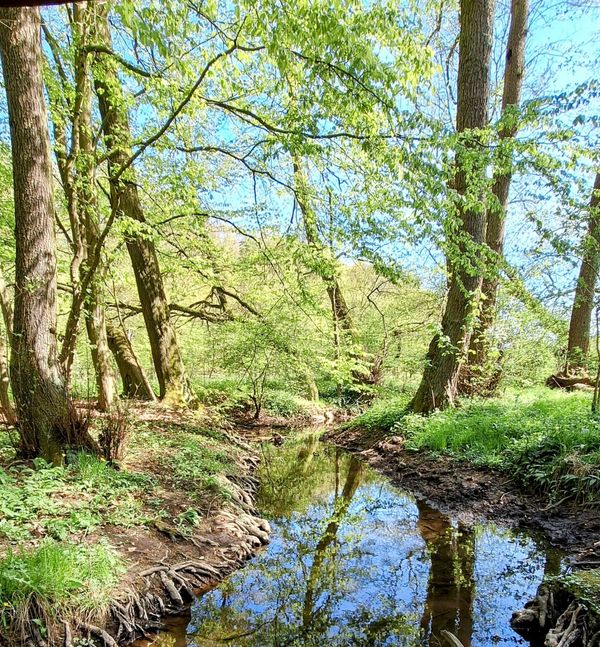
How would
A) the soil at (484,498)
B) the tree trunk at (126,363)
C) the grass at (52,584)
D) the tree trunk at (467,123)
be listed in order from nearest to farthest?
the grass at (52,584) → the soil at (484,498) → the tree trunk at (467,123) → the tree trunk at (126,363)

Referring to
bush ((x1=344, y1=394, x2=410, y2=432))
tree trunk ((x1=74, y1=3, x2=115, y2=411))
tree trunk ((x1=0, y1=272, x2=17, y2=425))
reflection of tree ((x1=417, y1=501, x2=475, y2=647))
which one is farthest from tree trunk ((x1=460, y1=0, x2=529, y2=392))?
tree trunk ((x1=0, y1=272, x2=17, y2=425))

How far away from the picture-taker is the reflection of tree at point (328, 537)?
3615 millimetres

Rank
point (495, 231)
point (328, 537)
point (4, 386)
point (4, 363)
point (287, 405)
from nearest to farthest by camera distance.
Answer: point (328, 537) < point (4, 386) < point (4, 363) < point (495, 231) < point (287, 405)

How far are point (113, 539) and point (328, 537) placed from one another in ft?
7.53

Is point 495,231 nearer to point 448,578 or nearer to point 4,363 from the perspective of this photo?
point 448,578

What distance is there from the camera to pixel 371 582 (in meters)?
3.98

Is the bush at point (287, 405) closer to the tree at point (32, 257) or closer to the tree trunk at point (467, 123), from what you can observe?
the tree trunk at point (467, 123)

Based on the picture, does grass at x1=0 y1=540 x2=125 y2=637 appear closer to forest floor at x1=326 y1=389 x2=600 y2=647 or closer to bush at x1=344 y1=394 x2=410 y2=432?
forest floor at x1=326 y1=389 x2=600 y2=647

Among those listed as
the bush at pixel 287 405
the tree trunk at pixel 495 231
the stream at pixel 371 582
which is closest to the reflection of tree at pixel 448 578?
the stream at pixel 371 582

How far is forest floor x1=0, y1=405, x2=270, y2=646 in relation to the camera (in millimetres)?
2799

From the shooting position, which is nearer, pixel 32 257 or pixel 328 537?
pixel 32 257

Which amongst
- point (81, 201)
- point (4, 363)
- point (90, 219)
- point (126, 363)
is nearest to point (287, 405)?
point (126, 363)

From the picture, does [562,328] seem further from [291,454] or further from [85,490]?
[85,490]

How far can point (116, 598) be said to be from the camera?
124 inches
